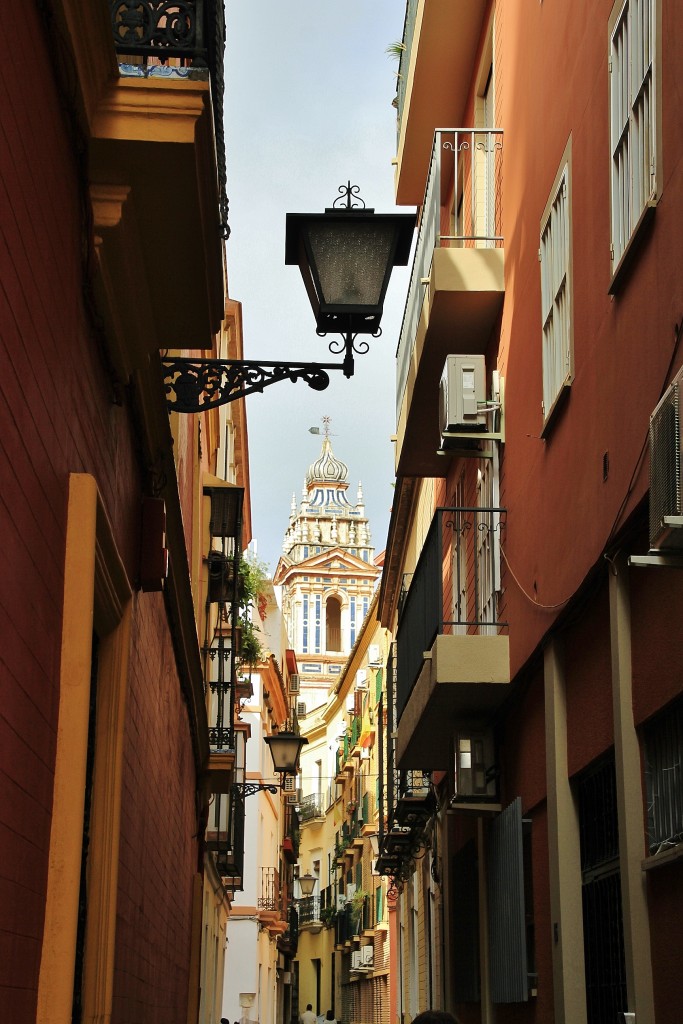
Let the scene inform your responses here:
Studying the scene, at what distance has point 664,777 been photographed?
21.2 feet

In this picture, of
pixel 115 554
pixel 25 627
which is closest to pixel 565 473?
pixel 115 554

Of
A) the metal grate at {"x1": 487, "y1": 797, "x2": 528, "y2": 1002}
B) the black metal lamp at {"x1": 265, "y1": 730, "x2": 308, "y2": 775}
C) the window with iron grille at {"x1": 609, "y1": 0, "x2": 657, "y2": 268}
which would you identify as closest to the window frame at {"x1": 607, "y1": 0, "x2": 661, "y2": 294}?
the window with iron grille at {"x1": 609, "y1": 0, "x2": 657, "y2": 268}

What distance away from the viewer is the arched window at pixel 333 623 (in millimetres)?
103188

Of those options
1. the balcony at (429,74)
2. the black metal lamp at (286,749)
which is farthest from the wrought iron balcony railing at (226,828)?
the balcony at (429,74)

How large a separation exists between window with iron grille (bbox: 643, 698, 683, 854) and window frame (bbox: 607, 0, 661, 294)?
2.13 meters

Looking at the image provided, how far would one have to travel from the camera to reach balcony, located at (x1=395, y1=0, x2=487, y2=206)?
1356 centimetres

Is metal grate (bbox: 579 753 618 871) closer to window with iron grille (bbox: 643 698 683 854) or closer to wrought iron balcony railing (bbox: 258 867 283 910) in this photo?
window with iron grille (bbox: 643 698 683 854)

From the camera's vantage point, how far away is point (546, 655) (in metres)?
9.20

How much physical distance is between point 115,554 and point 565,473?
11.1 ft

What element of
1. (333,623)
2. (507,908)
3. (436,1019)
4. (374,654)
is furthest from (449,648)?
(333,623)

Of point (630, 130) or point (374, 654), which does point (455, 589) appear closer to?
point (630, 130)

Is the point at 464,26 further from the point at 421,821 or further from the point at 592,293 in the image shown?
the point at 421,821

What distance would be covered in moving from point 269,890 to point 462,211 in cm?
2758

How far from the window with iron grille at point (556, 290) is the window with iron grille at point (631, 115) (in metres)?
1.27
